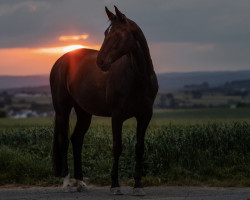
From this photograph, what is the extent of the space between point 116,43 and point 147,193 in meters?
2.74

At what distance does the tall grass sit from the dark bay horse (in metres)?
1.14

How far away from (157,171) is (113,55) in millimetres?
3578

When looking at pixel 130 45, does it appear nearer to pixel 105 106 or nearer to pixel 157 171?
pixel 105 106

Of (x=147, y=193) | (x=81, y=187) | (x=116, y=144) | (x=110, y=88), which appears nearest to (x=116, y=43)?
(x=110, y=88)

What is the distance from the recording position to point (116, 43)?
Result: 27.5 ft

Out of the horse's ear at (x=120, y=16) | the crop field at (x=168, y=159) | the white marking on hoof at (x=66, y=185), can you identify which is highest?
the horse's ear at (x=120, y=16)

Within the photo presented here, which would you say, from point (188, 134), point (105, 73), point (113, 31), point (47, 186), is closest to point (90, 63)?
point (105, 73)

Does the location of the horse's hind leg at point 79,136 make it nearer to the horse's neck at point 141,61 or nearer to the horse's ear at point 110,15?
the horse's neck at point 141,61

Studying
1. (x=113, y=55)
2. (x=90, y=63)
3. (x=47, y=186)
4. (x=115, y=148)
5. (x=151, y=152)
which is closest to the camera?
(x=113, y=55)

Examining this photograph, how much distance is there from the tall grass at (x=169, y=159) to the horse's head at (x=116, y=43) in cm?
303

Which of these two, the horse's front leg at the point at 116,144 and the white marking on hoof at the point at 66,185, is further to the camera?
the white marking on hoof at the point at 66,185

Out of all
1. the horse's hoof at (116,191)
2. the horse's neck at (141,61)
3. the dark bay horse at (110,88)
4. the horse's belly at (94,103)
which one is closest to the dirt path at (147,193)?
the horse's hoof at (116,191)

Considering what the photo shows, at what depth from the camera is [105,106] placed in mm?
9320

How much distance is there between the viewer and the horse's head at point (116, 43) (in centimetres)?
837
